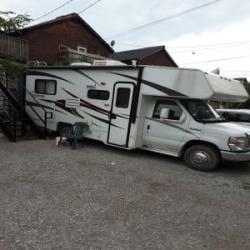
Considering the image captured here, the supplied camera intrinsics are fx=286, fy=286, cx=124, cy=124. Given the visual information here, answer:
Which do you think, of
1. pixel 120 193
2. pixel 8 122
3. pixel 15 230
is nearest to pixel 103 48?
pixel 8 122

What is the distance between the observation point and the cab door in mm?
7875

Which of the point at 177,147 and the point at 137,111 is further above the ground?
the point at 137,111

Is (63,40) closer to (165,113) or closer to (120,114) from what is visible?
(120,114)

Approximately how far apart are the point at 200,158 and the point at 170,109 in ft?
5.18

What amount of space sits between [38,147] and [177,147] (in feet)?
14.1

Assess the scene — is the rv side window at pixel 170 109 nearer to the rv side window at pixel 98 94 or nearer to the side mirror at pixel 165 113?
the side mirror at pixel 165 113

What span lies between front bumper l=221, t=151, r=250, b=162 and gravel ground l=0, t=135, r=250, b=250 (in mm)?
459

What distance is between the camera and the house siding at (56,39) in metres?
19.2

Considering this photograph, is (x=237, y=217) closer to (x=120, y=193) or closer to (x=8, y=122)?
(x=120, y=193)

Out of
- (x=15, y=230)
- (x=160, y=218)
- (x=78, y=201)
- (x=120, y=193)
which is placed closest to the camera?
(x=15, y=230)

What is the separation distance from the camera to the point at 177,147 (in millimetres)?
7988

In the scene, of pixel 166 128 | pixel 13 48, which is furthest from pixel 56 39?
pixel 166 128

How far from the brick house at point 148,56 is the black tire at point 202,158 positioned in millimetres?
19446

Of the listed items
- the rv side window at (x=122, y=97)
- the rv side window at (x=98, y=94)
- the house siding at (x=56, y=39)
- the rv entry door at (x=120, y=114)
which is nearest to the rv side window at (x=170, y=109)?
the rv entry door at (x=120, y=114)
